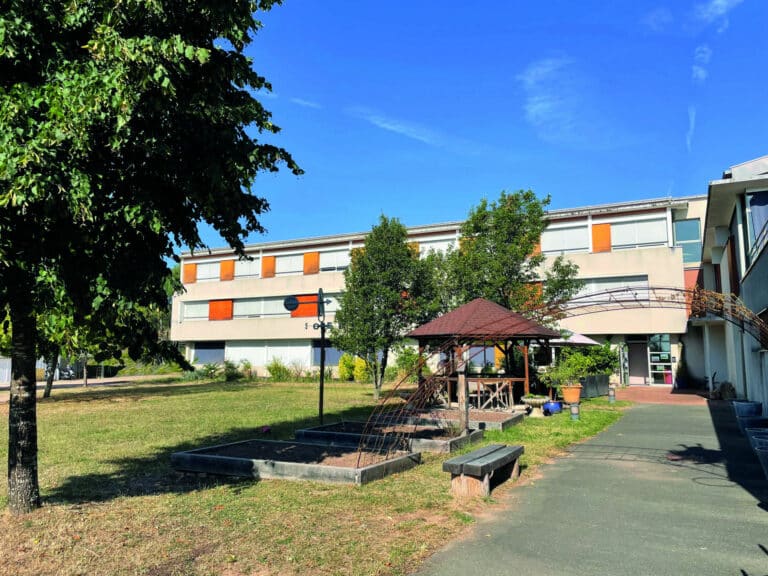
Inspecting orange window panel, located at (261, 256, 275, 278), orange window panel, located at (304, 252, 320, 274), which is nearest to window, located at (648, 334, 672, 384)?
orange window panel, located at (304, 252, 320, 274)

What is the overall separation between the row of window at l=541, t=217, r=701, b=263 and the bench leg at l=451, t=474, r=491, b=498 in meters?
27.6

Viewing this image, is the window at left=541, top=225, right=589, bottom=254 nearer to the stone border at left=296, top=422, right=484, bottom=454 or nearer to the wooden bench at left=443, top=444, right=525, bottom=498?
the stone border at left=296, top=422, right=484, bottom=454

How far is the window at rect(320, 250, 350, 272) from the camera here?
4019 centimetres

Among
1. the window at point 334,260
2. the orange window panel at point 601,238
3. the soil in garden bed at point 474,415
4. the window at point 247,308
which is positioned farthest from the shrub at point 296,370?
the soil in garden bed at point 474,415

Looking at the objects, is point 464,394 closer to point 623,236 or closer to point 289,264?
point 623,236

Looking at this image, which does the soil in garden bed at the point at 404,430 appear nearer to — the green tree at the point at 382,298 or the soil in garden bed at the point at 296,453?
the soil in garden bed at the point at 296,453

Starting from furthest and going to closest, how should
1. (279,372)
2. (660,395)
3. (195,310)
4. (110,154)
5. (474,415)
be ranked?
(195,310)
(279,372)
(660,395)
(474,415)
(110,154)

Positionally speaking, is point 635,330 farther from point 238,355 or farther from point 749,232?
point 238,355

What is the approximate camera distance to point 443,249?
3600 centimetres

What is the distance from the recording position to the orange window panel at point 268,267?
140 ft

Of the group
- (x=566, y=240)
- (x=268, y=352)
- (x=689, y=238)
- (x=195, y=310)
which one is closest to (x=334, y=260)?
(x=268, y=352)

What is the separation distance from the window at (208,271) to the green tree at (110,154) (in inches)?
1577

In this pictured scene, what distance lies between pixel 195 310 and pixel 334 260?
12710mm

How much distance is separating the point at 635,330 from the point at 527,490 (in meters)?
24.3
